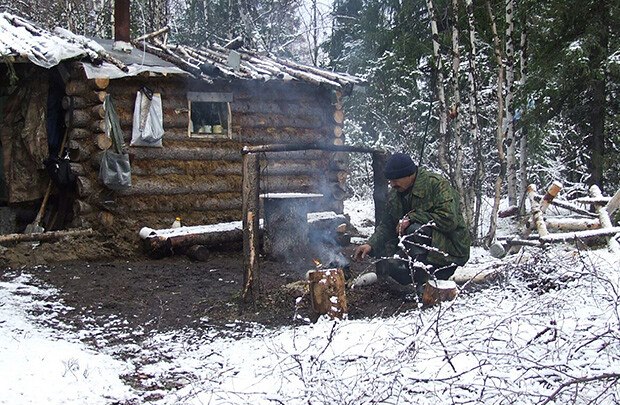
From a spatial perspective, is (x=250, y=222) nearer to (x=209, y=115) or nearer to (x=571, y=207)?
(x=571, y=207)

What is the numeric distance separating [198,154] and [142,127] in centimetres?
124

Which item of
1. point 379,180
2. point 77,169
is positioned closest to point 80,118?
point 77,169

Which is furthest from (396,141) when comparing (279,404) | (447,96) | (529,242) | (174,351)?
(279,404)

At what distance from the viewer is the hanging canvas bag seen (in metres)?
10.5

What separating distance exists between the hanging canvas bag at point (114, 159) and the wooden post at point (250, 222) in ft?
14.7

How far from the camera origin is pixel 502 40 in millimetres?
14828

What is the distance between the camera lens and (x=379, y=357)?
3723 mm

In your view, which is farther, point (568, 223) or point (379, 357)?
point (568, 223)

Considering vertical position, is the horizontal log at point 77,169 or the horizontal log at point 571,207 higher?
the horizontal log at point 77,169

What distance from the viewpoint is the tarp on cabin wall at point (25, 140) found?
35.8ft

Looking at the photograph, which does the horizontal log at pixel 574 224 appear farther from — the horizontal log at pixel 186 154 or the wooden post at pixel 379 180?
the horizontal log at pixel 186 154

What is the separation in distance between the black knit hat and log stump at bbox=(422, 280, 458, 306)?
1165 millimetres

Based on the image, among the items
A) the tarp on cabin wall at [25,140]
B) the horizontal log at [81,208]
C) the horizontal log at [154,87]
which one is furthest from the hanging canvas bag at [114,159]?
the tarp on cabin wall at [25,140]

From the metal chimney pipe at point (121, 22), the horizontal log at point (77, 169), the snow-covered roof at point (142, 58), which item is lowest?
the horizontal log at point (77, 169)
